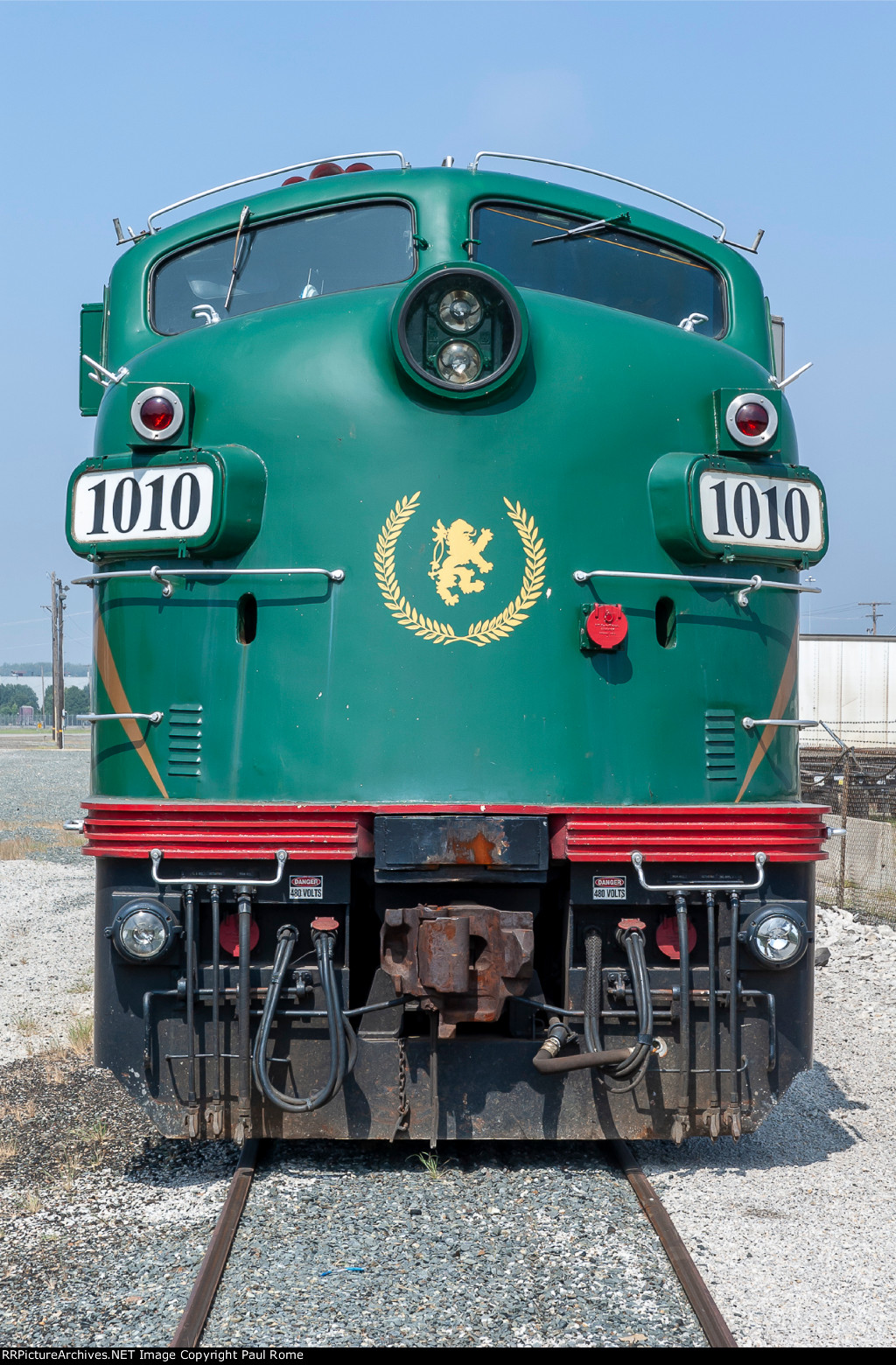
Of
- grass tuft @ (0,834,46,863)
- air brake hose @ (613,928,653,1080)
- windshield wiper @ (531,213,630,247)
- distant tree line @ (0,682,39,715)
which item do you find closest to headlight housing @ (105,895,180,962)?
air brake hose @ (613,928,653,1080)

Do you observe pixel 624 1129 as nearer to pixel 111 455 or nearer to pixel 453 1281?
pixel 453 1281

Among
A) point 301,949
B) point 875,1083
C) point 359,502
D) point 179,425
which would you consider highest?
point 179,425

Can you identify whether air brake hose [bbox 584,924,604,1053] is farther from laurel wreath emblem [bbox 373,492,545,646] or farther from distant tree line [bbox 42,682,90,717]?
distant tree line [bbox 42,682,90,717]

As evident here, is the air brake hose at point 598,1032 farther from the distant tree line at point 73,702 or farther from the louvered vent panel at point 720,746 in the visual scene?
the distant tree line at point 73,702

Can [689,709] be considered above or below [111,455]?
below

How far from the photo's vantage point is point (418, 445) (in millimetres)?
4492

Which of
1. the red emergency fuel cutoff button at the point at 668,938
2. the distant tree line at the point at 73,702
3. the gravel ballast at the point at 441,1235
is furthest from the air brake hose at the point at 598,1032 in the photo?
the distant tree line at the point at 73,702

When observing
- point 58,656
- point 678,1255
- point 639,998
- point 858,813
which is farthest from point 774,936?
point 58,656

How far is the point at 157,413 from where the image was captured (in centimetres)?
462

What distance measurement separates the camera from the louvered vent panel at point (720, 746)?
4.62m

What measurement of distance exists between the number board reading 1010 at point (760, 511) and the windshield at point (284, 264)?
5.06ft

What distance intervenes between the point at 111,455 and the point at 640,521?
211 cm

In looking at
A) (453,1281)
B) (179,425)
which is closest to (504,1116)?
(453,1281)

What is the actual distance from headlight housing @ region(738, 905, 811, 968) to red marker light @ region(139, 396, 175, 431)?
2.94 metres
